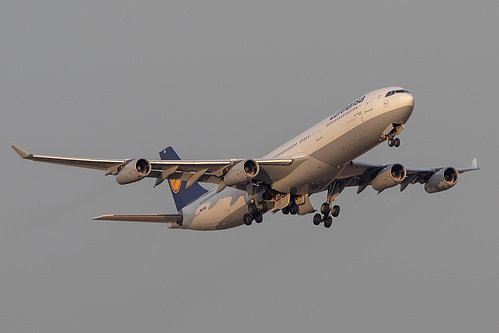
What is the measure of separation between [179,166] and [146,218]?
910cm

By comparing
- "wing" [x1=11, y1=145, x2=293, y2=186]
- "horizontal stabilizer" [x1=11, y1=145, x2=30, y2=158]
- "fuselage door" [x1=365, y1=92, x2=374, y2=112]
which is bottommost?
"wing" [x1=11, y1=145, x2=293, y2=186]

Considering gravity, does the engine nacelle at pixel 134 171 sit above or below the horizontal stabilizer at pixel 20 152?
below

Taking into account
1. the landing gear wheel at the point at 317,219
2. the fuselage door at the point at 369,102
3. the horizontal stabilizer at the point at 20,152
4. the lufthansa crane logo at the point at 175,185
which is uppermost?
the lufthansa crane logo at the point at 175,185

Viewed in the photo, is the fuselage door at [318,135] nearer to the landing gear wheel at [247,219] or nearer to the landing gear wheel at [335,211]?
the landing gear wheel at [247,219]

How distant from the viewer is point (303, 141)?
52500 millimetres

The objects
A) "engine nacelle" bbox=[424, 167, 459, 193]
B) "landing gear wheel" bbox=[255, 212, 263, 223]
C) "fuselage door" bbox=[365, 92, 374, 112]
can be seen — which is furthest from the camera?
"engine nacelle" bbox=[424, 167, 459, 193]

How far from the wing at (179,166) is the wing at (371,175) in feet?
18.5

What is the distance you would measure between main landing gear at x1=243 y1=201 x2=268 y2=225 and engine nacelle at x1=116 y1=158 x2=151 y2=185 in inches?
348

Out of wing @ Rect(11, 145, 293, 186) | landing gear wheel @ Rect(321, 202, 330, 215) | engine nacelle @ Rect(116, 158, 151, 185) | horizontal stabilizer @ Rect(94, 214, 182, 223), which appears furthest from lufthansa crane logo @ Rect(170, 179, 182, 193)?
engine nacelle @ Rect(116, 158, 151, 185)

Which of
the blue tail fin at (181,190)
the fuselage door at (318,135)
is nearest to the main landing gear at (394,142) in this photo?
the fuselage door at (318,135)

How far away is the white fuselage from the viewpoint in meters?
48.8

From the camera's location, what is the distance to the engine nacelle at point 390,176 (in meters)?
56.4

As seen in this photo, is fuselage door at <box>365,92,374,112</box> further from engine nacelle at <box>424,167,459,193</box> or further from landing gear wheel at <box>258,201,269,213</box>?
engine nacelle at <box>424,167,459,193</box>

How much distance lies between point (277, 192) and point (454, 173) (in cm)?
1220
